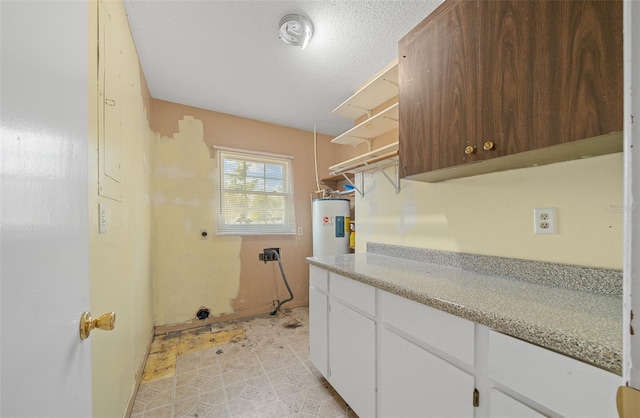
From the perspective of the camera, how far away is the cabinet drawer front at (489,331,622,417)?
58 cm

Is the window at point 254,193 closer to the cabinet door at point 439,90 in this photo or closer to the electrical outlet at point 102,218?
the electrical outlet at point 102,218

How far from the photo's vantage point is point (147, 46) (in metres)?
1.91

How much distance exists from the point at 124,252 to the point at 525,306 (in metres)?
2.01

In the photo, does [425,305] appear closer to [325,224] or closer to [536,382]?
[536,382]

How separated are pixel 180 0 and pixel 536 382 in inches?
95.2

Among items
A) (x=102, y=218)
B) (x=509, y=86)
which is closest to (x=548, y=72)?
(x=509, y=86)

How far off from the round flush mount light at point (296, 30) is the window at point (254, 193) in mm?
1628

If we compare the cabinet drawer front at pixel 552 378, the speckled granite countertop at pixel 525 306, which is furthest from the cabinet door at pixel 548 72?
the cabinet drawer front at pixel 552 378

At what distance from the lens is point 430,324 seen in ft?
3.22

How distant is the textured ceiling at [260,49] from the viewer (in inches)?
62.3

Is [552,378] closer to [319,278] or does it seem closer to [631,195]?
[631,195]

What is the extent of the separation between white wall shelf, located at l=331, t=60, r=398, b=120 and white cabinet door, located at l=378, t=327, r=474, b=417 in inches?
64.8

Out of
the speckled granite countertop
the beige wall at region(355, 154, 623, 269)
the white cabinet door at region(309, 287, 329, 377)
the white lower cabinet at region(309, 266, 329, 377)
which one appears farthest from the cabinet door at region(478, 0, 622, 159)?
the white cabinet door at region(309, 287, 329, 377)

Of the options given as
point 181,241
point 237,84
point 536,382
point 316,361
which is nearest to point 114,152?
point 237,84
